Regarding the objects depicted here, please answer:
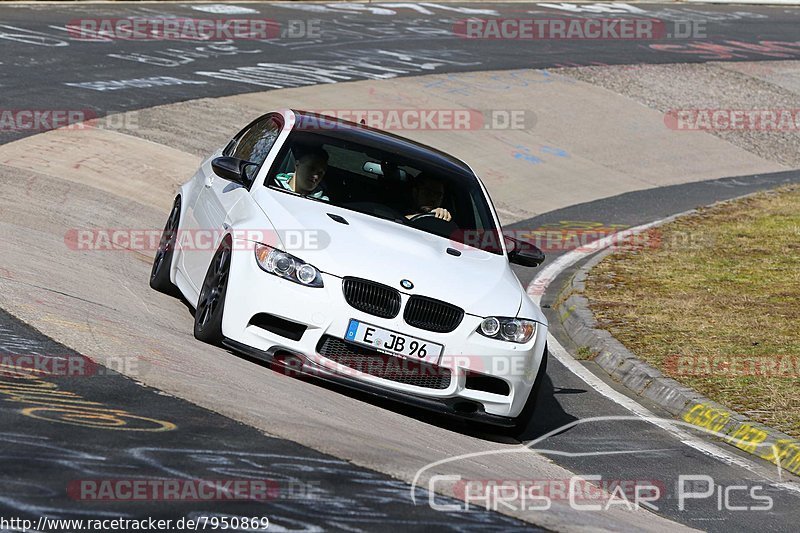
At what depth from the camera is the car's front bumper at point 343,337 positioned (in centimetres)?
752

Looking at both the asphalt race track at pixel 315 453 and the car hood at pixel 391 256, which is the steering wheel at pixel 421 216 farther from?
the asphalt race track at pixel 315 453

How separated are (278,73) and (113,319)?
45.4 ft

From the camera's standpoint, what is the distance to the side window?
364 inches

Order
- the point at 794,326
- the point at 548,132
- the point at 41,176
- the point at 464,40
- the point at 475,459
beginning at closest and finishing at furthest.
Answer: the point at 475,459 < the point at 794,326 < the point at 41,176 < the point at 548,132 < the point at 464,40

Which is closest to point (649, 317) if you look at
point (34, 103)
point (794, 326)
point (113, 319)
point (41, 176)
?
point (794, 326)

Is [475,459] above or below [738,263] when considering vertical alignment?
above

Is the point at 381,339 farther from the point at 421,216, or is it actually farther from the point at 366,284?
the point at 421,216

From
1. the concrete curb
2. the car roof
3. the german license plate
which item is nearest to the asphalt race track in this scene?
the concrete curb

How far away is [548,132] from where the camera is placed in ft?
67.3

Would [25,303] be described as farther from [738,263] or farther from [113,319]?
[738,263]

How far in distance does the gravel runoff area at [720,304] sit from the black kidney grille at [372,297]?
9.53 ft

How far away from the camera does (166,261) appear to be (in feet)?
31.8

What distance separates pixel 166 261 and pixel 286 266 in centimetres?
225

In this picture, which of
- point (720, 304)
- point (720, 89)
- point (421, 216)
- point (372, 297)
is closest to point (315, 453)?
point (372, 297)
